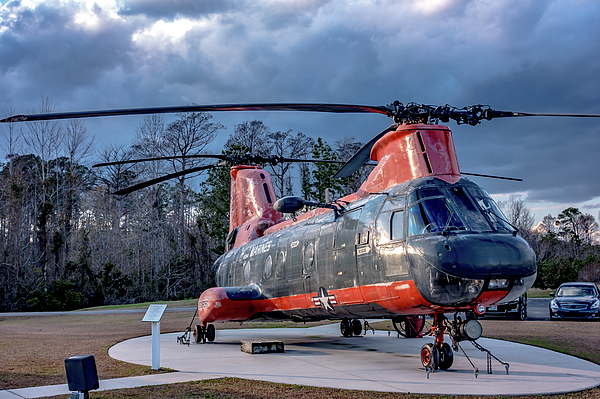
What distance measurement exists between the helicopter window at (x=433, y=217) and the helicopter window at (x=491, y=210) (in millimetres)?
627

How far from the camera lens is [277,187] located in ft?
172

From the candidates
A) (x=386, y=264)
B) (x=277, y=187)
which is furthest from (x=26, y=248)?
(x=386, y=264)

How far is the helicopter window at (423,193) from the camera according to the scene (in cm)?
819

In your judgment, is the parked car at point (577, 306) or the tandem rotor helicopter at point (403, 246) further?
the parked car at point (577, 306)

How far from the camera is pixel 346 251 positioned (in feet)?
30.9

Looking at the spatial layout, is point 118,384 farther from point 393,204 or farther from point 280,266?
point 393,204

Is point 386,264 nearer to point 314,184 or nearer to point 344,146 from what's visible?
point 314,184

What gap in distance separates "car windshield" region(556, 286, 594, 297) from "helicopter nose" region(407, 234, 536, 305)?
16.6 m

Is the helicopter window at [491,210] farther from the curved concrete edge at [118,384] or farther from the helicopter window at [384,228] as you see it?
the curved concrete edge at [118,384]

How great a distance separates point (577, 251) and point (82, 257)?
6146 centimetres

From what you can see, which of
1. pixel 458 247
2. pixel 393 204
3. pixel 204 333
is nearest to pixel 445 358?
pixel 458 247

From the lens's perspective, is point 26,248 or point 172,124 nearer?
point 26,248

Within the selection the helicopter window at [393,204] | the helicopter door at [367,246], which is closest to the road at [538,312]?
the helicopter door at [367,246]

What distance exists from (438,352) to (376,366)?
159 cm
